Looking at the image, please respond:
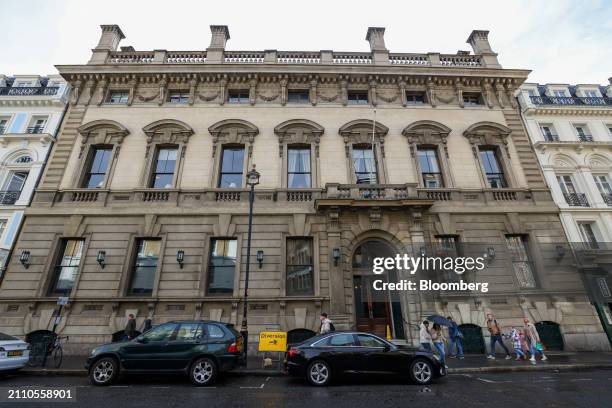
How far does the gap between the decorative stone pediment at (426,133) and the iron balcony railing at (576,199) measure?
7.36 m

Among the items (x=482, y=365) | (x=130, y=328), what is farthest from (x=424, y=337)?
(x=130, y=328)

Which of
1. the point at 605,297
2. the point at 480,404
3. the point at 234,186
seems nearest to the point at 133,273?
the point at 234,186

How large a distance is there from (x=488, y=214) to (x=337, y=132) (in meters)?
9.30

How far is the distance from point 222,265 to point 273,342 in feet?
16.4

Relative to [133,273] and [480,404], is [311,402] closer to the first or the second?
[480,404]

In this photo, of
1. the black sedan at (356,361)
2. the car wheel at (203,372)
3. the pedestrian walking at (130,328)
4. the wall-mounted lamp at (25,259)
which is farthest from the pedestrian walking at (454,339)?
the wall-mounted lamp at (25,259)

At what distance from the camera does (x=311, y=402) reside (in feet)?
20.6

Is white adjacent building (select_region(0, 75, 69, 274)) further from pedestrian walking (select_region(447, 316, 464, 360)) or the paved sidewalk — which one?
pedestrian walking (select_region(447, 316, 464, 360))

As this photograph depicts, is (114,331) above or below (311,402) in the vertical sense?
above

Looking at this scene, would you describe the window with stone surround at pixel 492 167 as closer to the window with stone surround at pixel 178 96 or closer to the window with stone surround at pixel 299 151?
the window with stone surround at pixel 299 151

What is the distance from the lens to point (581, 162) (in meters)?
17.2

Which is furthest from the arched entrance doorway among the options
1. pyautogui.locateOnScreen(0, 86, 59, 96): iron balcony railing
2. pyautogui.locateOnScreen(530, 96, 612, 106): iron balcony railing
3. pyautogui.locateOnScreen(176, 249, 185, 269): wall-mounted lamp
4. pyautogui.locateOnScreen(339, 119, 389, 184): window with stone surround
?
pyautogui.locateOnScreen(0, 86, 59, 96): iron balcony railing

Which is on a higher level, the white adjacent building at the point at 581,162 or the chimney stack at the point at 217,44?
the chimney stack at the point at 217,44

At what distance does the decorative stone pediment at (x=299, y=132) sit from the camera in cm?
1631
